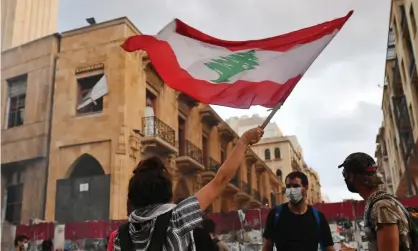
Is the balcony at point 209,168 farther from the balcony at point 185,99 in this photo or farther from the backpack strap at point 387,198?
the backpack strap at point 387,198

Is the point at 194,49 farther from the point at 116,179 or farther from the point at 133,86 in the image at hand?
the point at 133,86

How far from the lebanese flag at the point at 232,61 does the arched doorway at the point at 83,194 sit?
1081 cm

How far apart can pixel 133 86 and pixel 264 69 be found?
11.9 m

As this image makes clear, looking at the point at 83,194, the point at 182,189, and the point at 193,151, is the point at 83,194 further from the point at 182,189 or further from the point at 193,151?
the point at 193,151

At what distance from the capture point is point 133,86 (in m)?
15.1

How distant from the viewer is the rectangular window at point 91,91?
14.8 m

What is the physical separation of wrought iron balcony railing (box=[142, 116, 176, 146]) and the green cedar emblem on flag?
11.8 meters

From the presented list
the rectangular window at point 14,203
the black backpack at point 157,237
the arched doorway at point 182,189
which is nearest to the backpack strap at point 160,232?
the black backpack at point 157,237

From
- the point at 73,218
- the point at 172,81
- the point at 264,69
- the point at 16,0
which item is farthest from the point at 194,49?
the point at 16,0

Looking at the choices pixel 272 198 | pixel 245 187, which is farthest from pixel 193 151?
pixel 272 198

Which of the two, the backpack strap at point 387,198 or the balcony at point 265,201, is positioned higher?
the balcony at point 265,201

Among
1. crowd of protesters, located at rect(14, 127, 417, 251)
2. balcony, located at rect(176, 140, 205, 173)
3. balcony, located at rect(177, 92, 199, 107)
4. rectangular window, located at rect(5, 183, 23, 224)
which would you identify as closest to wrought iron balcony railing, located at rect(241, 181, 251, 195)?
balcony, located at rect(176, 140, 205, 173)

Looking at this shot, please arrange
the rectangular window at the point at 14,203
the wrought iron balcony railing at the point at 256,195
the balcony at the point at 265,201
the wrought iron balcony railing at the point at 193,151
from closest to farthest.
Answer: the rectangular window at the point at 14,203 → the wrought iron balcony railing at the point at 193,151 → the wrought iron balcony railing at the point at 256,195 → the balcony at the point at 265,201

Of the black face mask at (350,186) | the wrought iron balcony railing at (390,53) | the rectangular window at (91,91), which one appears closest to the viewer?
the black face mask at (350,186)
